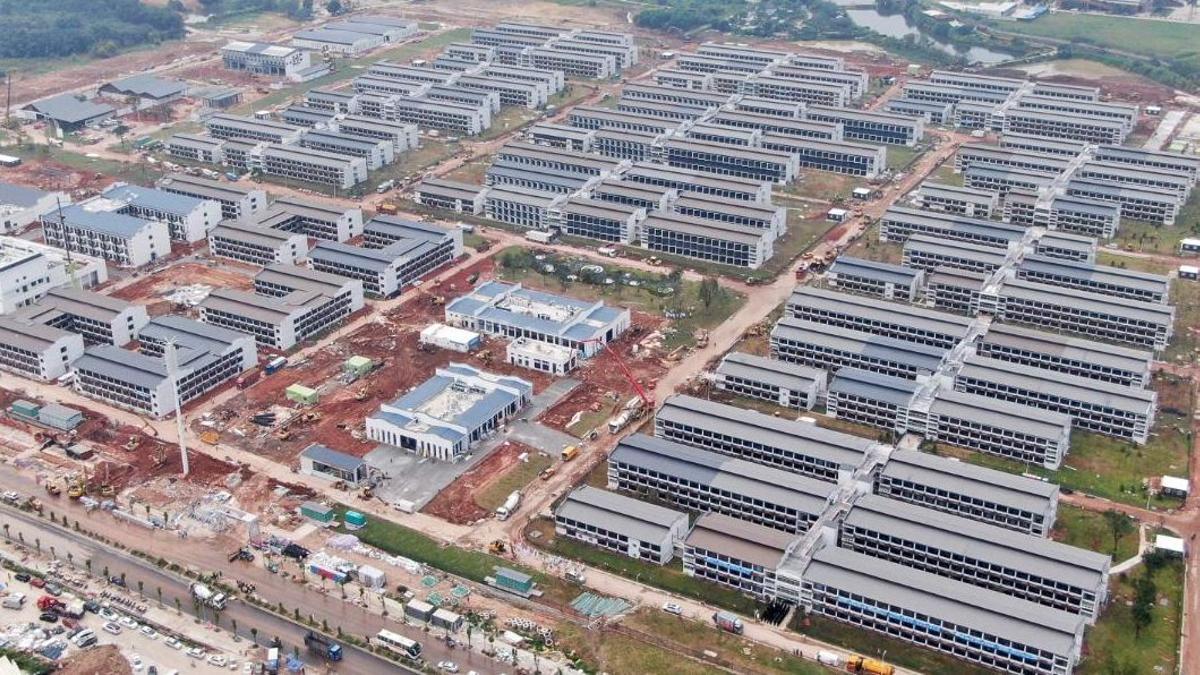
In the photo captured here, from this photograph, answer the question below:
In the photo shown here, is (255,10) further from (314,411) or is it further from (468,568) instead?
(468,568)

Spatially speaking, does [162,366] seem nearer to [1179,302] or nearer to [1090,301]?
[1090,301]

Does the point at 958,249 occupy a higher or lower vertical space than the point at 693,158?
lower

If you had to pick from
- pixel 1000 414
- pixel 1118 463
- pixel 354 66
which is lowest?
pixel 1118 463

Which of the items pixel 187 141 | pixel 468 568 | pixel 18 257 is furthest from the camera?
pixel 187 141

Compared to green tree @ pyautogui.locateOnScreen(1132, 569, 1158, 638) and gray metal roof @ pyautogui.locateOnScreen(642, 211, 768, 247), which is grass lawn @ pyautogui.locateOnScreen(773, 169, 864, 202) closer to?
gray metal roof @ pyautogui.locateOnScreen(642, 211, 768, 247)

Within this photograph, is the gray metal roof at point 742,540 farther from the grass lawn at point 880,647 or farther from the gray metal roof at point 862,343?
the gray metal roof at point 862,343

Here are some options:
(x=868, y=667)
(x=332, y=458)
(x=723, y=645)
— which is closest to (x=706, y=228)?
(x=332, y=458)

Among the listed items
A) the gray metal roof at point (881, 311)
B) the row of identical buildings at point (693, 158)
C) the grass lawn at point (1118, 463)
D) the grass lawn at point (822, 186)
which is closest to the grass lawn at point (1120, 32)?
the row of identical buildings at point (693, 158)

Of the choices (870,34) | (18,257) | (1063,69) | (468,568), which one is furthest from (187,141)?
(1063,69)
